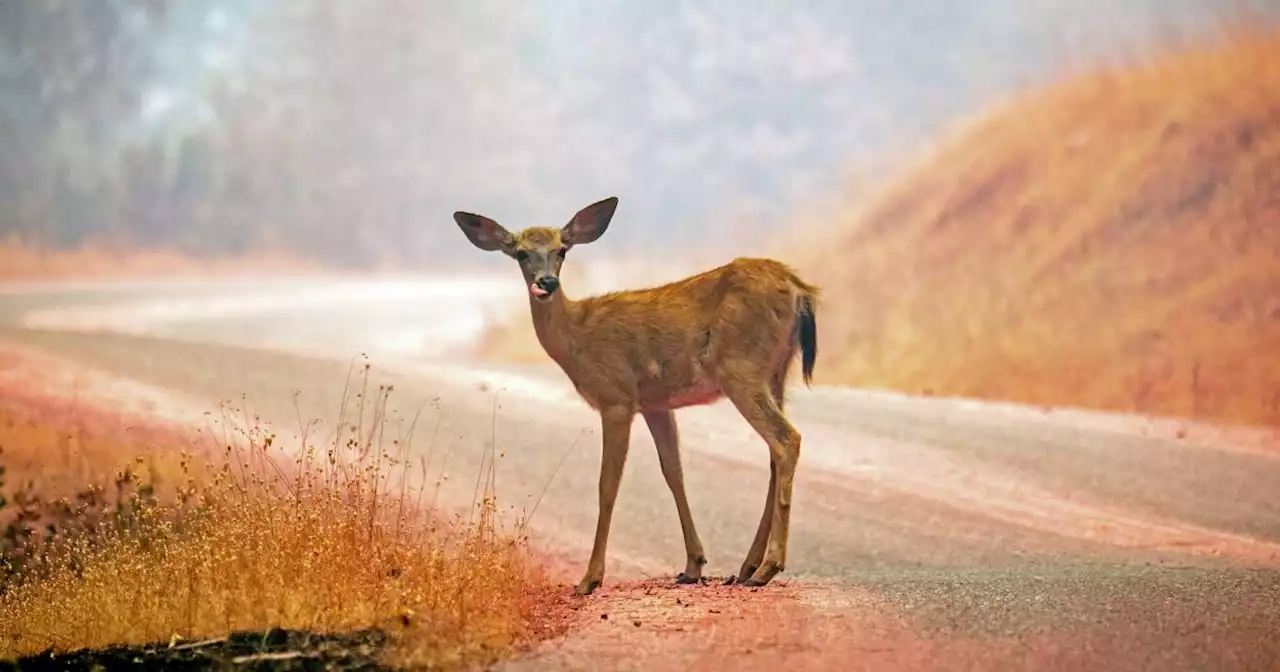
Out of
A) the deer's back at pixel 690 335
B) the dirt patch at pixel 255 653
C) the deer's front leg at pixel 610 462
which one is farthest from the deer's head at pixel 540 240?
the dirt patch at pixel 255 653

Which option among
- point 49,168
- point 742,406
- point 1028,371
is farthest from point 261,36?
point 1028,371

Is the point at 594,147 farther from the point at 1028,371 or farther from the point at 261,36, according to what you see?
the point at 1028,371

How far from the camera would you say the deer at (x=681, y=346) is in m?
4.70

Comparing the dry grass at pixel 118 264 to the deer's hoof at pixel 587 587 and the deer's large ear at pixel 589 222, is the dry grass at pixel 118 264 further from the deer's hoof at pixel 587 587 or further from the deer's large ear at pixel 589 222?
the deer's hoof at pixel 587 587

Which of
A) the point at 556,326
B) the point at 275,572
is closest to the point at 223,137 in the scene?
the point at 556,326

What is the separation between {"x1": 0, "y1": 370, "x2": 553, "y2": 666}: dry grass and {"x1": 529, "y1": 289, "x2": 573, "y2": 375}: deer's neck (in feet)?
1.82

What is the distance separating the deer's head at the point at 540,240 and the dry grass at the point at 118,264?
91.2 inches

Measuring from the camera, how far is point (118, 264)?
6902 mm

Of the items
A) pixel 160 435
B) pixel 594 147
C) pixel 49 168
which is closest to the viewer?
pixel 160 435

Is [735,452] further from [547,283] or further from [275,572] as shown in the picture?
[275,572]

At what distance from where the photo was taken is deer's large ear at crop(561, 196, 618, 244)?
495cm

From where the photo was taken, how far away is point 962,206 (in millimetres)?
8078

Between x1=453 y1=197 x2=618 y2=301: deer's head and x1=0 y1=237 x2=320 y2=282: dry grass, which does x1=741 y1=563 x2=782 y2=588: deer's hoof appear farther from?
x1=0 y1=237 x2=320 y2=282: dry grass

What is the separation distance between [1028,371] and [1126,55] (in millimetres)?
1830
